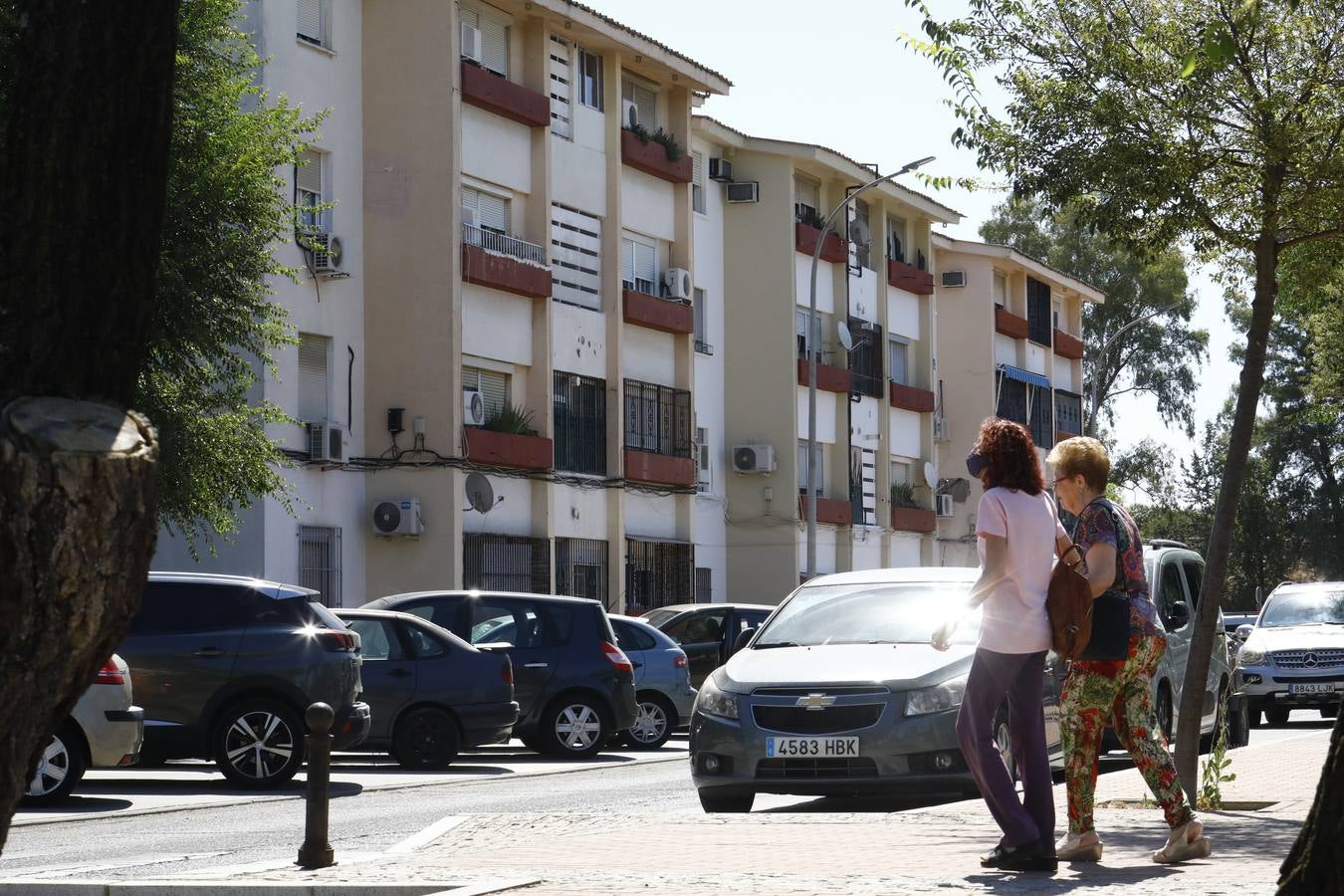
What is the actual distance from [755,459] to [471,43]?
14.2 m

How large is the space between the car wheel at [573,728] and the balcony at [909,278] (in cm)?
3268

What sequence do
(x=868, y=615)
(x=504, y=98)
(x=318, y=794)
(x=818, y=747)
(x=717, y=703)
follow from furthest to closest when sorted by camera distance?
(x=504, y=98), (x=868, y=615), (x=717, y=703), (x=818, y=747), (x=318, y=794)

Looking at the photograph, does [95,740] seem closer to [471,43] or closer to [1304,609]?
[1304,609]

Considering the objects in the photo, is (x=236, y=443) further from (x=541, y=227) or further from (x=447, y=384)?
(x=541, y=227)

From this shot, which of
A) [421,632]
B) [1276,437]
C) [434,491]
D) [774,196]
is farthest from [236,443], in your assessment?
[1276,437]

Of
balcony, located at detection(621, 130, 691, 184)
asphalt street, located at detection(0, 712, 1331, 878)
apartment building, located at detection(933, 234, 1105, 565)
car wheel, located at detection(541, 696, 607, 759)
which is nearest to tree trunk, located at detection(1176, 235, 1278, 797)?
asphalt street, located at detection(0, 712, 1331, 878)

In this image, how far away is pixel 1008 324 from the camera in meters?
64.1

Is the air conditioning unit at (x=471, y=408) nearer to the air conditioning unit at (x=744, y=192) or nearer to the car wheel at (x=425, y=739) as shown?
the air conditioning unit at (x=744, y=192)

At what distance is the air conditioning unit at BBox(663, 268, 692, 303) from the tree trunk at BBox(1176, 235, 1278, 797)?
1166 inches

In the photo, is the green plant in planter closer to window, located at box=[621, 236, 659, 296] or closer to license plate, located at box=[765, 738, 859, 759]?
window, located at box=[621, 236, 659, 296]

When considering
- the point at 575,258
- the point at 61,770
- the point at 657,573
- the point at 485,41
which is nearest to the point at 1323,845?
the point at 61,770

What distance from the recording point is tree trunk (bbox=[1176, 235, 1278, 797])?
12445mm

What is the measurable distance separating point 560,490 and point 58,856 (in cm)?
2627

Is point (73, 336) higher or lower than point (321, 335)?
lower
